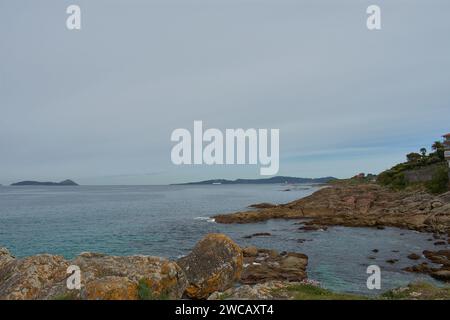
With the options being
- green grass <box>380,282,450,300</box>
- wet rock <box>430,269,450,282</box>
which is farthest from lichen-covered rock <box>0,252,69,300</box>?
wet rock <box>430,269,450,282</box>

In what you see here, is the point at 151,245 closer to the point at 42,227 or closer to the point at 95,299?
the point at 42,227

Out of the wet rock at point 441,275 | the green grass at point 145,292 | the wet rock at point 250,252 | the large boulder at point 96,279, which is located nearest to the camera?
the large boulder at point 96,279

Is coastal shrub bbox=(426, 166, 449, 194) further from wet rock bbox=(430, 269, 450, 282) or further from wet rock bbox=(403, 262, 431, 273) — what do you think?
wet rock bbox=(430, 269, 450, 282)

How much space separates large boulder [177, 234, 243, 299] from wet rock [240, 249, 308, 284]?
7555 millimetres

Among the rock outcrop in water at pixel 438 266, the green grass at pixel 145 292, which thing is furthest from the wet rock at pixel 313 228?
the green grass at pixel 145 292

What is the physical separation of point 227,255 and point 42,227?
4972 centimetres

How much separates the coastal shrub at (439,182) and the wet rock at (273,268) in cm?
4458

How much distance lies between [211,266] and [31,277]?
8300 mm

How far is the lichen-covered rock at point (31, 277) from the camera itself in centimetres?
1102

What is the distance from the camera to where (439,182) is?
62.0 meters

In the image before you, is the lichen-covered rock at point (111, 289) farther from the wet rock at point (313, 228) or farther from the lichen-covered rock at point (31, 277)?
the wet rock at point (313, 228)
